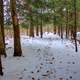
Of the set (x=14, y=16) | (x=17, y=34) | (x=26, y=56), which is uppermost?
(x=14, y=16)

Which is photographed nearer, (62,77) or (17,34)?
(62,77)

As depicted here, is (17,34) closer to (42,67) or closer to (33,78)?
(42,67)

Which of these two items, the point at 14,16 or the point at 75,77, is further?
the point at 14,16

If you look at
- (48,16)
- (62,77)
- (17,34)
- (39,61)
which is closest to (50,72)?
(62,77)

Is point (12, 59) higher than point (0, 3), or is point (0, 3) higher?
point (0, 3)

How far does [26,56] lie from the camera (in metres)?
15.9

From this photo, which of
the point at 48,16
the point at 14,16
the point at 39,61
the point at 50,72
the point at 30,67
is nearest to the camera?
the point at 50,72

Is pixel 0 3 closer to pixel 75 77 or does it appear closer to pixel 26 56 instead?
pixel 26 56

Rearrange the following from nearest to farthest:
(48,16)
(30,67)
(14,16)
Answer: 1. (30,67)
2. (14,16)
3. (48,16)

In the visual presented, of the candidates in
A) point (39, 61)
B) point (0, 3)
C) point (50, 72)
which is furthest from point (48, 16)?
point (50, 72)

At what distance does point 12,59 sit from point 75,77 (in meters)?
5.30

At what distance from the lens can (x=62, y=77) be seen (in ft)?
34.6

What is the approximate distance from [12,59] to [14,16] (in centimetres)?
262

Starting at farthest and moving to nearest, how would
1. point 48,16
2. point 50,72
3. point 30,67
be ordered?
point 48,16 < point 30,67 < point 50,72
